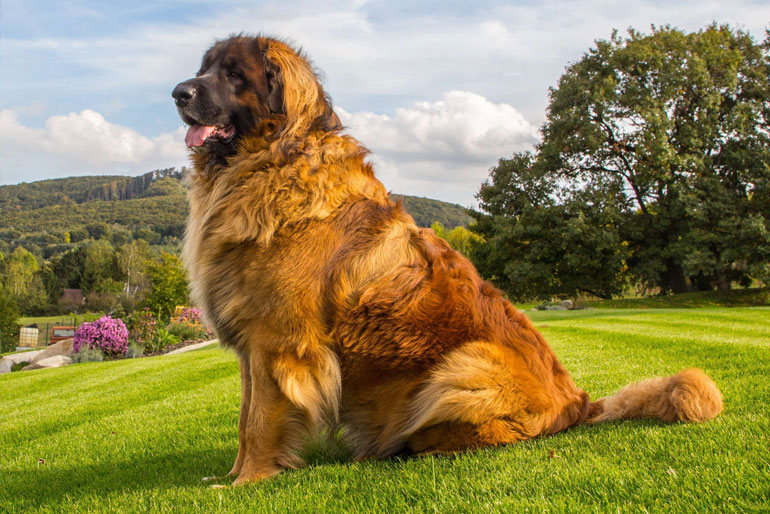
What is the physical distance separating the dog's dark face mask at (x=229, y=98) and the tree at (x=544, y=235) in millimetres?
25066

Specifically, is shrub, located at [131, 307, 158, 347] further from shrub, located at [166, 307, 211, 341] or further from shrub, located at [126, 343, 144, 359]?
shrub, located at [166, 307, 211, 341]

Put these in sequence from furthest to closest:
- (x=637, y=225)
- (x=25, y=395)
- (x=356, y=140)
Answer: (x=637, y=225) → (x=25, y=395) → (x=356, y=140)

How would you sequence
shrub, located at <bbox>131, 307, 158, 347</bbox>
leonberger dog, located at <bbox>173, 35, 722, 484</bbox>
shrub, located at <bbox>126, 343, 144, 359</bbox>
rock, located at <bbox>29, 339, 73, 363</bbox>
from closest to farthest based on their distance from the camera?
leonberger dog, located at <bbox>173, 35, 722, 484</bbox>
shrub, located at <bbox>126, 343, 144, 359</bbox>
shrub, located at <bbox>131, 307, 158, 347</bbox>
rock, located at <bbox>29, 339, 73, 363</bbox>

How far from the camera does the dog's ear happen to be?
326 centimetres

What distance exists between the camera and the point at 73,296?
72.5m

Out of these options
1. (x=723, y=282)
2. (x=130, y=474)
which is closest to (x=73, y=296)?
(x=723, y=282)

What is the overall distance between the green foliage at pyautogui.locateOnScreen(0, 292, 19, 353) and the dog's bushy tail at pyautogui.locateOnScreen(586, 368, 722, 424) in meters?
37.3

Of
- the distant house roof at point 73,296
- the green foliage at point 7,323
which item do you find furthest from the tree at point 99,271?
the green foliage at point 7,323

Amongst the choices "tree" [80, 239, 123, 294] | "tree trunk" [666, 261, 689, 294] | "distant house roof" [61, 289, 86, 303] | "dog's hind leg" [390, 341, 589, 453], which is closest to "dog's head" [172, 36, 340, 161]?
"dog's hind leg" [390, 341, 589, 453]

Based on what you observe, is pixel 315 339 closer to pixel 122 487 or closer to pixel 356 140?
pixel 356 140

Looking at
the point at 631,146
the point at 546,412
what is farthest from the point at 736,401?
the point at 631,146

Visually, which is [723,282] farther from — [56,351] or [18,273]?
[18,273]

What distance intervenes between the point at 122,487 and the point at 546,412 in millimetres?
2475

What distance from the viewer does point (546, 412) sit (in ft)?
9.41
